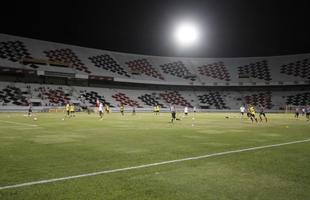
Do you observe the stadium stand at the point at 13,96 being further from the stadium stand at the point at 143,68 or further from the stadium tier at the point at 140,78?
the stadium stand at the point at 143,68

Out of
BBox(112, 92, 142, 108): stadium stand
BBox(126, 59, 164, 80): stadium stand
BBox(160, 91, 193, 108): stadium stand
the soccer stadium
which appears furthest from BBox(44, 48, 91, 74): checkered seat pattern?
BBox(160, 91, 193, 108): stadium stand

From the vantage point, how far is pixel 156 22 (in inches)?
2424

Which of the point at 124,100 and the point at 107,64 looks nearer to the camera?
the point at 124,100

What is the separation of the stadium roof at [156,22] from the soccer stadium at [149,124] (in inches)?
343

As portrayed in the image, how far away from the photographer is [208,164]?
9.80 m

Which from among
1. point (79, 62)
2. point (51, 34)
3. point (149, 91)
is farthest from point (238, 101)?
point (51, 34)

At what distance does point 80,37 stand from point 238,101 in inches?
1982

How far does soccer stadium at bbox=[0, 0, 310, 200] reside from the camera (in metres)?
7.38

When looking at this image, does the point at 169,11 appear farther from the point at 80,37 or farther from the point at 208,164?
the point at 208,164

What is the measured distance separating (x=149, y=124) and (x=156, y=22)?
36295 millimetres

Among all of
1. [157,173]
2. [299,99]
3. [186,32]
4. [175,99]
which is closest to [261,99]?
[299,99]

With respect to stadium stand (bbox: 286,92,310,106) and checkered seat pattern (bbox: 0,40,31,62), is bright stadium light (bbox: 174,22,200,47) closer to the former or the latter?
stadium stand (bbox: 286,92,310,106)

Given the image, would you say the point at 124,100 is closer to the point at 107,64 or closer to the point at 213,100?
the point at 107,64

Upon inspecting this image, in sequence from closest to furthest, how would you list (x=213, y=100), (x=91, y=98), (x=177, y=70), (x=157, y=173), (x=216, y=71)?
(x=157, y=173) < (x=91, y=98) < (x=213, y=100) < (x=216, y=71) < (x=177, y=70)
